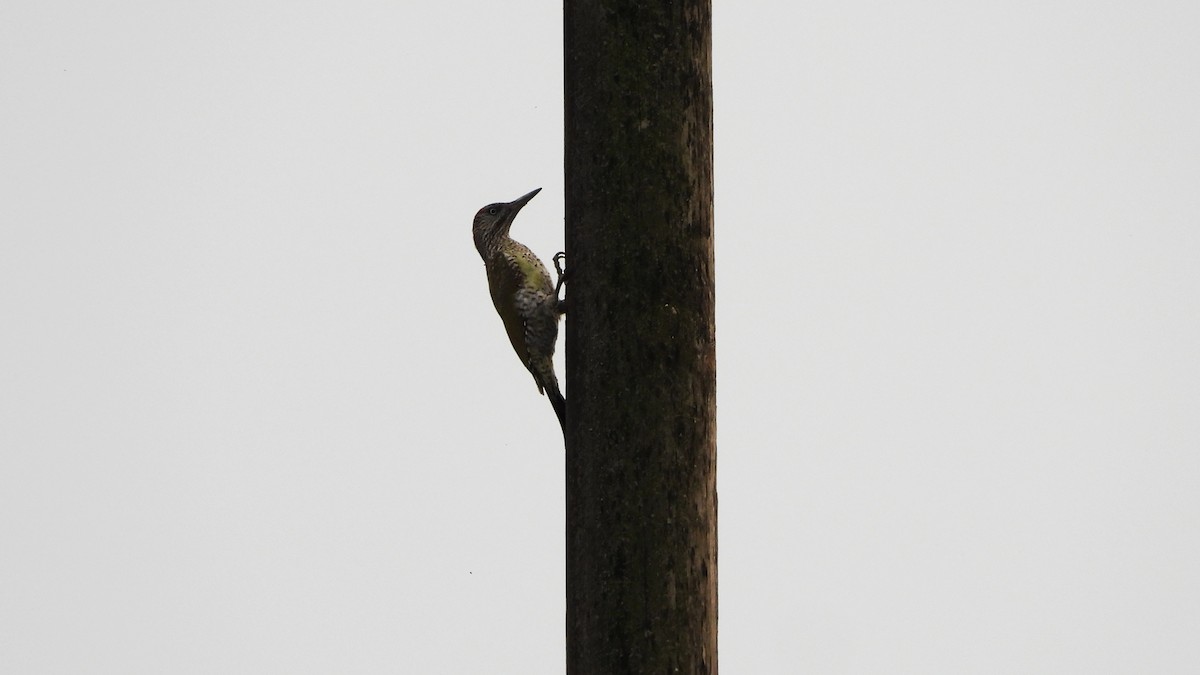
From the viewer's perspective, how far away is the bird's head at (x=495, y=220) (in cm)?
534

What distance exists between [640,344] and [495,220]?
262cm

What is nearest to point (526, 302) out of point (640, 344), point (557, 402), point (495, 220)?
point (495, 220)

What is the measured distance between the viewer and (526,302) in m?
4.99

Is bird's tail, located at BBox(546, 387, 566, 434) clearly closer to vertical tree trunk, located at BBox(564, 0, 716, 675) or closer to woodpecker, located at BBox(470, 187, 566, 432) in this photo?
woodpecker, located at BBox(470, 187, 566, 432)

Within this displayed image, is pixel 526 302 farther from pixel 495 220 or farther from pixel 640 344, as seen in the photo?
pixel 640 344

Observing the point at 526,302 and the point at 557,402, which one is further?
the point at 526,302

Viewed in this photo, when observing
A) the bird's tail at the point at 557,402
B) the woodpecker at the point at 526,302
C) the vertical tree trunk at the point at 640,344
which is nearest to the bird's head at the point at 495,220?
the woodpecker at the point at 526,302

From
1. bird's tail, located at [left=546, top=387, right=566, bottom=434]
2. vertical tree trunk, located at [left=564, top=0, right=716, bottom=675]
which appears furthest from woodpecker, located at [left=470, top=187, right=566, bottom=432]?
vertical tree trunk, located at [left=564, top=0, right=716, bottom=675]

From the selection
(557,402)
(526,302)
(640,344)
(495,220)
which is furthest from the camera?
(495,220)

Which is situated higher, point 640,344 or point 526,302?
point 526,302

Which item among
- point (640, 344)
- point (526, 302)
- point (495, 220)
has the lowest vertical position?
point (640, 344)

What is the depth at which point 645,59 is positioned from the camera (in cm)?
296

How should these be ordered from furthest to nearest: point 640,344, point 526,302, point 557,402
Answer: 1. point 526,302
2. point 557,402
3. point 640,344

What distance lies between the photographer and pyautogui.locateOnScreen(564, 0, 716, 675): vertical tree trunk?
9.10 feet
